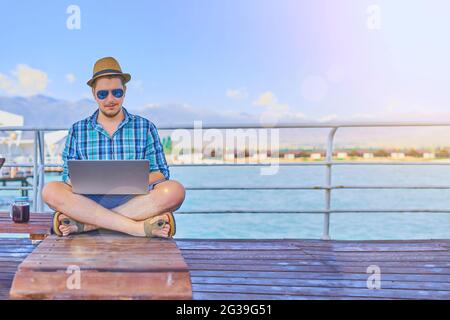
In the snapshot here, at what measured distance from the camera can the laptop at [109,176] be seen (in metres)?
1.94

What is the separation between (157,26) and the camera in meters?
3.34

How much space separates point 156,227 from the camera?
1.89 meters

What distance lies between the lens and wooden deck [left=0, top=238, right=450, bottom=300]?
2084 millimetres

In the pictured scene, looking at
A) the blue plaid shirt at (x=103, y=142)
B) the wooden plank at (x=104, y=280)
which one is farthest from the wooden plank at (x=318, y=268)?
the wooden plank at (x=104, y=280)

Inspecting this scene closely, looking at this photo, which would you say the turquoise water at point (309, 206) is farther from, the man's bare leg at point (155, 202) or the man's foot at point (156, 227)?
the man's foot at point (156, 227)

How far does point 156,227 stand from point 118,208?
0.20 m

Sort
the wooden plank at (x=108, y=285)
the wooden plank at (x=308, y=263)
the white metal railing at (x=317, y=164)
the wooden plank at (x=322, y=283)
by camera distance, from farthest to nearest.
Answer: the white metal railing at (x=317, y=164) < the wooden plank at (x=308, y=263) < the wooden plank at (x=322, y=283) < the wooden plank at (x=108, y=285)

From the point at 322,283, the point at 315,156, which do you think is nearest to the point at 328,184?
the point at 315,156

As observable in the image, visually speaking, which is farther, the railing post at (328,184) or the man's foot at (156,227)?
the railing post at (328,184)

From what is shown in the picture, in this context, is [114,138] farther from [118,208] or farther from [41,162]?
[41,162]

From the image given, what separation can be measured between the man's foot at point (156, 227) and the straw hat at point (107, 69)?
0.94 meters
